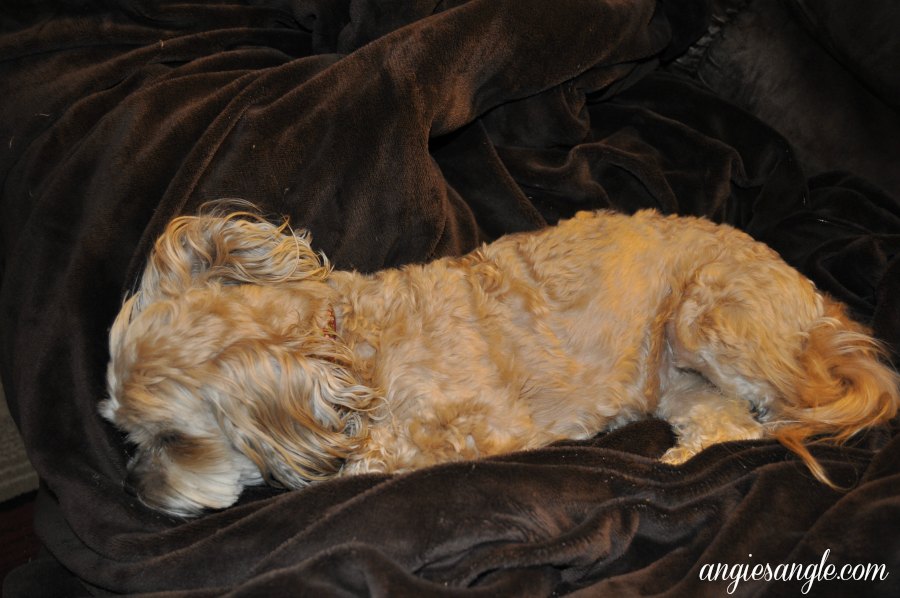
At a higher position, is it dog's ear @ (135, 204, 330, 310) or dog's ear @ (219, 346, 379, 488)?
dog's ear @ (135, 204, 330, 310)

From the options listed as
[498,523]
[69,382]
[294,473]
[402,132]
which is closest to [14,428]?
[69,382]

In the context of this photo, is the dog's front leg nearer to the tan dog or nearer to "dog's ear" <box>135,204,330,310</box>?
the tan dog

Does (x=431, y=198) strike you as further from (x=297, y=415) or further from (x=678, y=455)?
(x=678, y=455)

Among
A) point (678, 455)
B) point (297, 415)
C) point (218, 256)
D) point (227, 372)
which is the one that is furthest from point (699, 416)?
point (218, 256)

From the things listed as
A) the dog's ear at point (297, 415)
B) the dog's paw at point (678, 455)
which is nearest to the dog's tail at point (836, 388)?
the dog's paw at point (678, 455)

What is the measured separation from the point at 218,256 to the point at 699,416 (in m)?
1.83

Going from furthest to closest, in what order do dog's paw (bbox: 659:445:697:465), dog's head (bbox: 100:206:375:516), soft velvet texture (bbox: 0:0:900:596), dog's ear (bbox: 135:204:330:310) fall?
dog's paw (bbox: 659:445:697:465) < dog's ear (bbox: 135:204:330:310) < dog's head (bbox: 100:206:375:516) < soft velvet texture (bbox: 0:0:900:596)

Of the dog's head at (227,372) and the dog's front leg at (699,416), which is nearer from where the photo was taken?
the dog's head at (227,372)

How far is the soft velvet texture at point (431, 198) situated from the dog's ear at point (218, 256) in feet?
0.76

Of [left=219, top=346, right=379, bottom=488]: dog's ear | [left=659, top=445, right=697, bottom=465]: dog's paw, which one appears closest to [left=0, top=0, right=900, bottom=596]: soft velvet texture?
[left=659, top=445, right=697, bottom=465]: dog's paw

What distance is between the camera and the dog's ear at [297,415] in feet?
6.75

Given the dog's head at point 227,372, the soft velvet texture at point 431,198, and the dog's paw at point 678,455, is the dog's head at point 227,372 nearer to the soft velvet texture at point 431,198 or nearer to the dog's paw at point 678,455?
the soft velvet texture at point 431,198

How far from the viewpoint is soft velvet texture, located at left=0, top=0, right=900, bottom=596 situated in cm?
196

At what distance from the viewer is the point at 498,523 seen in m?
1.94
